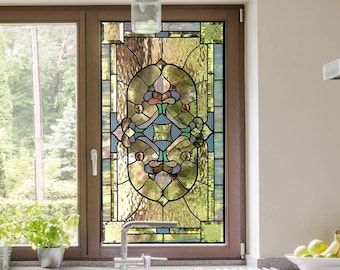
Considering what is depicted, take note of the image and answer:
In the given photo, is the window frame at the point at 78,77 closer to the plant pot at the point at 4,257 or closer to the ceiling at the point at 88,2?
the ceiling at the point at 88,2

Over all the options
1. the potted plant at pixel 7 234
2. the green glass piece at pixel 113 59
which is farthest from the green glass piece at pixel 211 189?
the potted plant at pixel 7 234

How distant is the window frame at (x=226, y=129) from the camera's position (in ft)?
13.7

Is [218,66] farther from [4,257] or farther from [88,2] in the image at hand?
[4,257]

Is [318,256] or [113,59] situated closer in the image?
[318,256]

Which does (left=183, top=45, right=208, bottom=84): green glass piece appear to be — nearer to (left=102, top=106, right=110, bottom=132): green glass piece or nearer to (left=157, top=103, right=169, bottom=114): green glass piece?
(left=157, top=103, right=169, bottom=114): green glass piece

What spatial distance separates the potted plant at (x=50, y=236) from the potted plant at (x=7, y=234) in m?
0.05

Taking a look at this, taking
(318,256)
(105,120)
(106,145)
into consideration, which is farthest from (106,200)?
(318,256)

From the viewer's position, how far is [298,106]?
3.93 meters

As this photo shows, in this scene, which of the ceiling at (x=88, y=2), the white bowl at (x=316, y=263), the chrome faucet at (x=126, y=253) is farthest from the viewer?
the ceiling at (x=88, y=2)

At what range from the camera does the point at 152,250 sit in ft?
13.6

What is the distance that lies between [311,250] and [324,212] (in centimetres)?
34

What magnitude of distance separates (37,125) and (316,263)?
1.65m

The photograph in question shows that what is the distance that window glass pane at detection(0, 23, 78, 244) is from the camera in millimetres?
4211

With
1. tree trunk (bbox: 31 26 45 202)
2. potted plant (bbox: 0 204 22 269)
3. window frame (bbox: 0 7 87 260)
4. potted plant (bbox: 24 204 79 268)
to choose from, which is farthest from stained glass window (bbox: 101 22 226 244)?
potted plant (bbox: 0 204 22 269)
